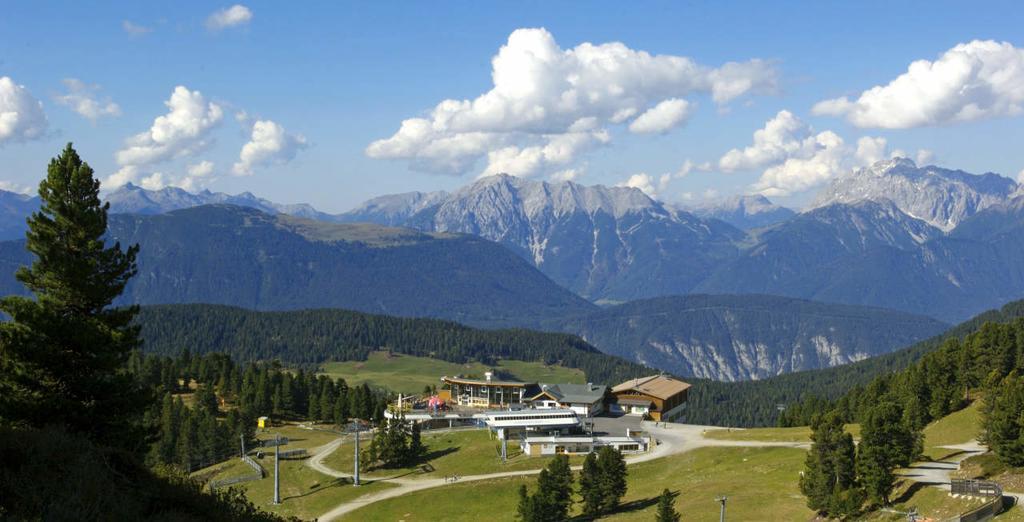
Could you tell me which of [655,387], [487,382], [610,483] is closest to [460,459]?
[610,483]

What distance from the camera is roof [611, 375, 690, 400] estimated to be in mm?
161250

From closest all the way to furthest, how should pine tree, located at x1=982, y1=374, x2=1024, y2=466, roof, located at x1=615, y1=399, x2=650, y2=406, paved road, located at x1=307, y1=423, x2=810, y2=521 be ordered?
pine tree, located at x1=982, y1=374, x2=1024, y2=466 < paved road, located at x1=307, y1=423, x2=810, y2=521 < roof, located at x1=615, y1=399, x2=650, y2=406

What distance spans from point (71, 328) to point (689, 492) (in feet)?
218

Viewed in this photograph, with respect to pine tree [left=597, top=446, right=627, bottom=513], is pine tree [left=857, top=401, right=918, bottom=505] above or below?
above

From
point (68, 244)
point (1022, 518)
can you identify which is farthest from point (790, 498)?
point (68, 244)

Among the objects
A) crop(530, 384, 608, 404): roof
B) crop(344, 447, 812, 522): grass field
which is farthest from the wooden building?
crop(344, 447, 812, 522): grass field

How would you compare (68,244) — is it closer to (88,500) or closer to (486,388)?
(88,500)

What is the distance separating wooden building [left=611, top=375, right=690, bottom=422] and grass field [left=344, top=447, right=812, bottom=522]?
4475cm

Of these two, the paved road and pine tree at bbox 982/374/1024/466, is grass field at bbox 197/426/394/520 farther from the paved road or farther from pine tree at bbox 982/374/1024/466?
pine tree at bbox 982/374/1024/466

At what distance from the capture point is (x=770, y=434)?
12056cm

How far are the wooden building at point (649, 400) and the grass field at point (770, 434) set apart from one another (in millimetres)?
25101

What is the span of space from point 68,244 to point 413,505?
63.6 meters

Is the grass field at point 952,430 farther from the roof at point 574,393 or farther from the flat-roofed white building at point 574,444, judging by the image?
the roof at point 574,393

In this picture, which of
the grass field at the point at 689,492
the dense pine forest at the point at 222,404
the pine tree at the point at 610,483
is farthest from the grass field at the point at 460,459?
the pine tree at the point at 610,483
